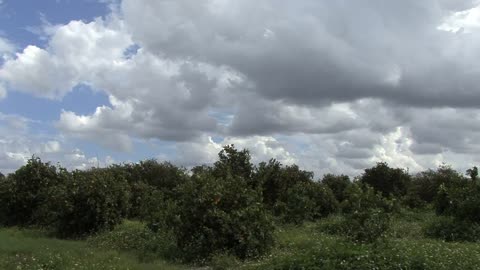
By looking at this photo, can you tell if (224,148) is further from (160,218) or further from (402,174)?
(402,174)

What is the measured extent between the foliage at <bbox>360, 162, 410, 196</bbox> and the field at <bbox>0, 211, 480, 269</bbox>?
2047 cm

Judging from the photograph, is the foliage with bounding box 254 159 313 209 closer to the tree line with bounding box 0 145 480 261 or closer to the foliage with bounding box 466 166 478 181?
the tree line with bounding box 0 145 480 261

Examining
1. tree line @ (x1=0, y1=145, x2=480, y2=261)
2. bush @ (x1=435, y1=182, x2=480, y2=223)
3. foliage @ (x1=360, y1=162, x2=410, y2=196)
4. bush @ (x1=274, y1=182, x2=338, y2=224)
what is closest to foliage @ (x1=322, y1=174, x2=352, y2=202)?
tree line @ (x1=0, y1=145, x2=480, y2=261)

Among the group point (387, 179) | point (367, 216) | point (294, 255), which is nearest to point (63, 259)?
point (294, 255)

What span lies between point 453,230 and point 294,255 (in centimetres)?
848

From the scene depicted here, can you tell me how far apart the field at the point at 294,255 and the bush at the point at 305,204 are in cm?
304

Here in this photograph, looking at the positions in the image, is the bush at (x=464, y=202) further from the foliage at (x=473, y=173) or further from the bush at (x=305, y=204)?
the bush at (x=305, y=204)

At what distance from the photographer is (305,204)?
23297 millimetres

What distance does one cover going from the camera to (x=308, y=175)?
1319 inches

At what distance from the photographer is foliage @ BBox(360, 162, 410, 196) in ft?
131

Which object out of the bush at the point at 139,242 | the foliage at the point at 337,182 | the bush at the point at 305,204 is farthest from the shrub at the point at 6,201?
the foliage at the point at 337,182

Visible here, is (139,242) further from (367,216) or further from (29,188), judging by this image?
(29,188)

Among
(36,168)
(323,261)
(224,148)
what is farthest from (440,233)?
(36,168)

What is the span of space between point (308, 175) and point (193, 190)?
18.6 meters
